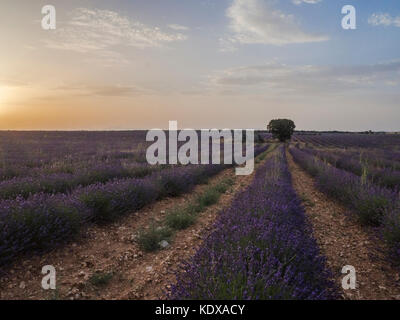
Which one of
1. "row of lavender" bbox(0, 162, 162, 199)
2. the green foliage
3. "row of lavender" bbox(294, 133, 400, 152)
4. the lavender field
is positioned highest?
the green foliage

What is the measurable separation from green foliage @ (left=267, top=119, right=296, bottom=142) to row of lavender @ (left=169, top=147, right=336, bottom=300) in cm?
5201

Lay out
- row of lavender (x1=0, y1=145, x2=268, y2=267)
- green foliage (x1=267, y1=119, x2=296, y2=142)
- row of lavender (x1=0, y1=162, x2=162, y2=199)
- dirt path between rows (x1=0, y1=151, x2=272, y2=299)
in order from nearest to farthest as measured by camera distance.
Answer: dirt path between rows (x1=0, y1=151, x2=272, y2=299)
row of lavender (x1=0, y1=145, x2=268, y2=267)
row of lavender (x1=0, y1=162, x2=162, y2=199)
green foliage (x1=267, y1=119, x2=296, y2=142)

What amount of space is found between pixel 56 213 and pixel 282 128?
53.0 metres

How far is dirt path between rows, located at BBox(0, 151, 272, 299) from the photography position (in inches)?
100

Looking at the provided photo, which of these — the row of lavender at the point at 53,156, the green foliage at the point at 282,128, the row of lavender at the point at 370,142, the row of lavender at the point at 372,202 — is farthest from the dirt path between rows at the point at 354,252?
the green foliage at the point at 282,128

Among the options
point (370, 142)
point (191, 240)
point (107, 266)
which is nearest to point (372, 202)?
point (191, 240)

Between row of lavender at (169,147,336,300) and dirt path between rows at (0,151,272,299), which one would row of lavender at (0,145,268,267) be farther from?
row of lavender at (169,147,336,300)

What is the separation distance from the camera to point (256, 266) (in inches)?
81.4

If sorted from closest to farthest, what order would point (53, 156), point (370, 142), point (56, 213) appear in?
point (56, 213), point (53, 156), point (370, 142)

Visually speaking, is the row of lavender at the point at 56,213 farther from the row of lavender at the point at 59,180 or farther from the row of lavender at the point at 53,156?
the row of lavender at the point at 53,156

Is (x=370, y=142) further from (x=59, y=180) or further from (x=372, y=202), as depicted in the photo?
(x=59, y=180)

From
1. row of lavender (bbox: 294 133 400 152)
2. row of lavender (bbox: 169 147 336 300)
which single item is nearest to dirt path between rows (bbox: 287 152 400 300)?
row of lavender (bbox: 169 147 336 300)
